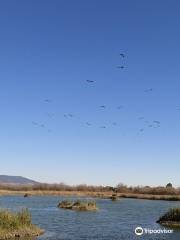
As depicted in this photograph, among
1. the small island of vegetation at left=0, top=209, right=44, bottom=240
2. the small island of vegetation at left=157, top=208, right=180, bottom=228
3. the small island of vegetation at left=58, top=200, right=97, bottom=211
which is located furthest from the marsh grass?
the small island of vegetation at left=58, top=200, right=97, bottom=211

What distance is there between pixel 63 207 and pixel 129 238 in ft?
122

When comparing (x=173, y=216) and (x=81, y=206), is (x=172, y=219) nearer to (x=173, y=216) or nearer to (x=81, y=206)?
(x=173, y=216)

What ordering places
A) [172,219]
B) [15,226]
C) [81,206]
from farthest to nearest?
[81,206], [172,219], [15,226]

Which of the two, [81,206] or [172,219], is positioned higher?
[81,206]

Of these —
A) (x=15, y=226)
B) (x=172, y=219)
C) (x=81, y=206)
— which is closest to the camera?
(x=15, y=226)

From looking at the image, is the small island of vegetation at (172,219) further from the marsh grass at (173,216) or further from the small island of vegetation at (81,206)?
the small island of vegetation at (81,206)

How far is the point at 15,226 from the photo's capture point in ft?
130

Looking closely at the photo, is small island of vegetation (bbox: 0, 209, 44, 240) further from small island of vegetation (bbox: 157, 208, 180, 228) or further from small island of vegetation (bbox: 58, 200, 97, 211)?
small island of vegetation (bbox: 58, 200, 97, 211)

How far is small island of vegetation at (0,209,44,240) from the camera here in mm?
38516

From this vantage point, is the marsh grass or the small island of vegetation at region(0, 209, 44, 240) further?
the marsh grass

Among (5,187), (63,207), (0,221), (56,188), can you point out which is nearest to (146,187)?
(56,188)

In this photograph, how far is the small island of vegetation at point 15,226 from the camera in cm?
3852

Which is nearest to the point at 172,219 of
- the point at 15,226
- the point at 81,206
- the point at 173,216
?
the point at 173,216

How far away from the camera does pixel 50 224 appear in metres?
51.8
